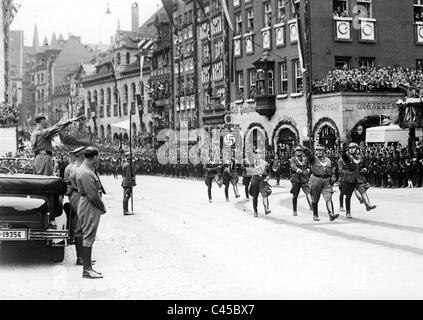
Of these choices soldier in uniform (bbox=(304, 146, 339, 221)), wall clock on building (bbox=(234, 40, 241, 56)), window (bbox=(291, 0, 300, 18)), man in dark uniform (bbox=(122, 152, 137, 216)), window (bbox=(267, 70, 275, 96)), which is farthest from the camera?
wall clock on building (bbox=(234, 40, 241, 56))

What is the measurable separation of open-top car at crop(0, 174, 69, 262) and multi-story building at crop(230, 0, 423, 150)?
2473 centimetres

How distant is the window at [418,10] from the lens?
39094 mm

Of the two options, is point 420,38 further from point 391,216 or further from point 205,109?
point 391,216

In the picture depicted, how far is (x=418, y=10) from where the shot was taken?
39406mm

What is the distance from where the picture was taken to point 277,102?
39.5m

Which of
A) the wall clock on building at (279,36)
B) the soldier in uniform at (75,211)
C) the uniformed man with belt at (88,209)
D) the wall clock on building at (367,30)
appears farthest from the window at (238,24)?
the uniformed man with belt at (88,209)

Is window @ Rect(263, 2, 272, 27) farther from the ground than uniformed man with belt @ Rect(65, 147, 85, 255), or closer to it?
farther from the ground

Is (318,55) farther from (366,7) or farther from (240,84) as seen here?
(240,84)

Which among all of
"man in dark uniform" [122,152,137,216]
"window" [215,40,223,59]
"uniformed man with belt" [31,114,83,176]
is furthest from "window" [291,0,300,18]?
"uniformed man with belt" [31,114,83,176]

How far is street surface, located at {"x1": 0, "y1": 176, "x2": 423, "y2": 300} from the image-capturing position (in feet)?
25.6

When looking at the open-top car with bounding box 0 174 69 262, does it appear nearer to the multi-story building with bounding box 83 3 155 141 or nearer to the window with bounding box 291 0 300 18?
the window with bounding box 291 0 300 18

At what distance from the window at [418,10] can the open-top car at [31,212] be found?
33.3m

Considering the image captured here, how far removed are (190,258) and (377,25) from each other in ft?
99.3

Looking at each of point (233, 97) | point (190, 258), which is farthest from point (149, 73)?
point (190, 258)
